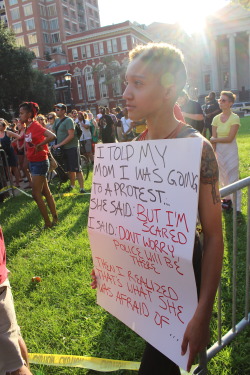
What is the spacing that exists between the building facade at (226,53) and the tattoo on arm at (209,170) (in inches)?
2309

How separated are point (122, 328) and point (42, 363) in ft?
2.38

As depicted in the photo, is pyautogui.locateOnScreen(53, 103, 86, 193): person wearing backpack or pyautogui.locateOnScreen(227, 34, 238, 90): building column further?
pyautogui.locateOnScreen(227, 34, 238, 90): building column

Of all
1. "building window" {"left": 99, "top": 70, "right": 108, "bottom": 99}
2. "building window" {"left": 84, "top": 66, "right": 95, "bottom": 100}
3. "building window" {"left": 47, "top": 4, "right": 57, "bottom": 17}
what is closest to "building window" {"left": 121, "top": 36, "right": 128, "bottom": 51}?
"building window" {"left": 99, "top": 70, "right": 108, "bottom": 99}

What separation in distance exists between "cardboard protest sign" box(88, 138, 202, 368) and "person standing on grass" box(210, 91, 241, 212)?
363 cm

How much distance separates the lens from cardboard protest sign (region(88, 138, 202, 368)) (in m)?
1.38

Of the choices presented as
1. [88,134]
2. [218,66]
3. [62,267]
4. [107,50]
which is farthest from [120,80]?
[62,267]

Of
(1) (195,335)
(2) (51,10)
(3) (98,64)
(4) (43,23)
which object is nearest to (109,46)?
(3) (98,64)

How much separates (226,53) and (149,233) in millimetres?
70118

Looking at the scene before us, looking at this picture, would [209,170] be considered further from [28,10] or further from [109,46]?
[28,10]

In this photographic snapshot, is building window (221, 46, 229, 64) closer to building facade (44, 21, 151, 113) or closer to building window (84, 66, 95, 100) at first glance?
building facade (44, 21, 151, 113)

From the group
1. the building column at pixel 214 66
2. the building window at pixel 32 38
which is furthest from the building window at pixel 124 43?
the building window at pixel 32 38

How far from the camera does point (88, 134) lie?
11.5 m

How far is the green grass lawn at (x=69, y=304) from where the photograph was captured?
8.48 ft

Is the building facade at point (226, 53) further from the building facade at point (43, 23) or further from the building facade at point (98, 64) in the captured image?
the building facade at point (43, 23)
